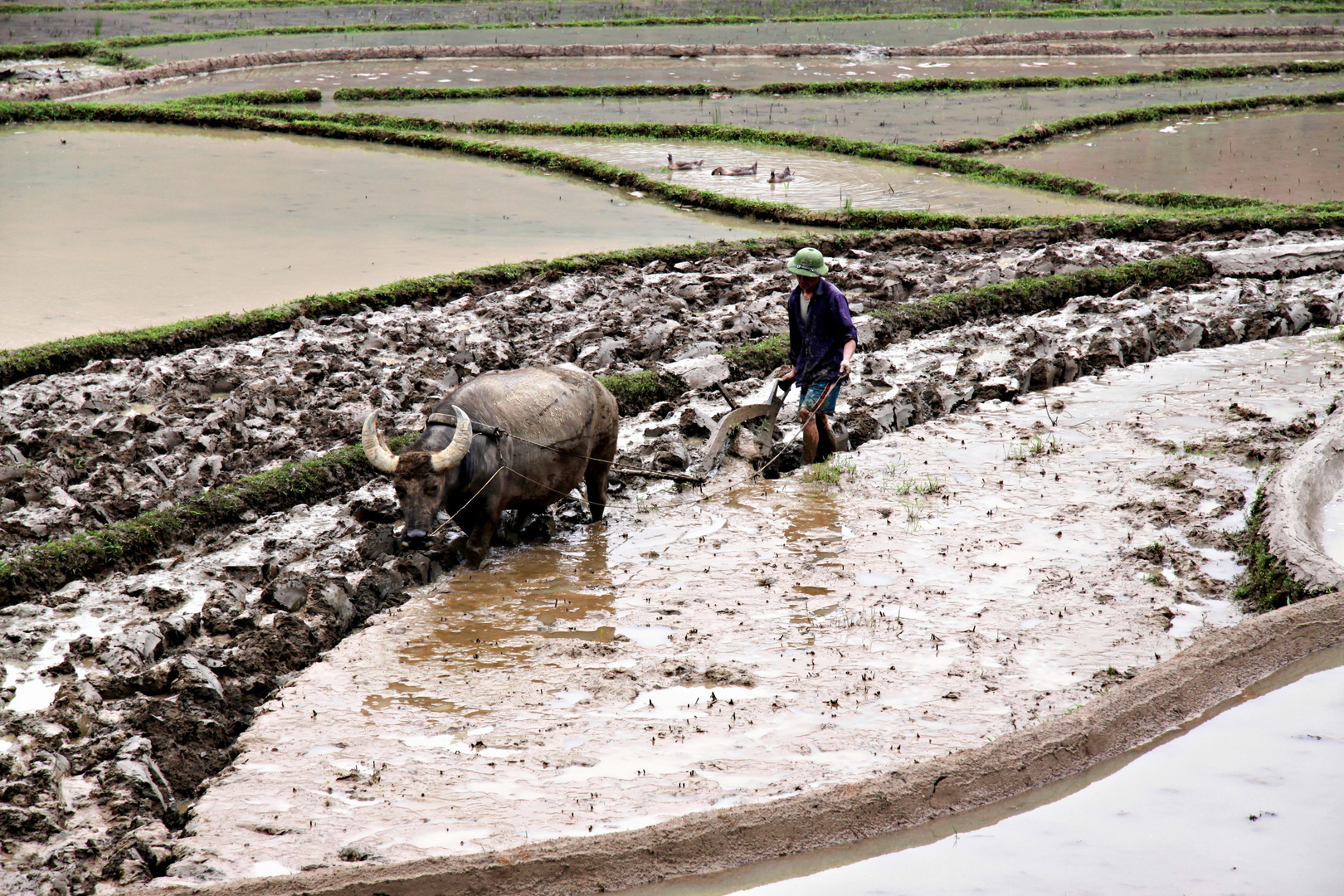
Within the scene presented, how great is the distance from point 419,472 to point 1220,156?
16.2m

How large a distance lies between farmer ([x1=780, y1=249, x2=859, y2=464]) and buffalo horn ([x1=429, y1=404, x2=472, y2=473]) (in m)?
2.39

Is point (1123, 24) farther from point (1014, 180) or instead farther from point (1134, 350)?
point (1134, 350)

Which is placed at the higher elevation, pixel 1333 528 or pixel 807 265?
pixel 807 265

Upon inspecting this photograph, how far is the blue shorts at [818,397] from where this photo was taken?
725 centimetres

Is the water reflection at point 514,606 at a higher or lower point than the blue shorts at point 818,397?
lower

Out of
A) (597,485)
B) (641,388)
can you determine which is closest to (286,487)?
(597,485)

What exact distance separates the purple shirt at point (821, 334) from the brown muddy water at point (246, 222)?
516cm

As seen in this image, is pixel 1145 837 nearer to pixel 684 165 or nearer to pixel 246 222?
pixel 246 222

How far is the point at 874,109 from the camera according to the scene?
21.5 m

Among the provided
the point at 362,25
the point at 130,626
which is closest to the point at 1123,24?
the point at 362,25

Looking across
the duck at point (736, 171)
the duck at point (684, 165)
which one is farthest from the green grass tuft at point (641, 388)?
the duck at point (684, 165)

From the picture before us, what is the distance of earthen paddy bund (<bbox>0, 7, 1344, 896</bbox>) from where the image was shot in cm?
371

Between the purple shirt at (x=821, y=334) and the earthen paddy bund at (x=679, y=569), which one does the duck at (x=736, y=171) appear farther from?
the purple shirt at (x=821, y=334)

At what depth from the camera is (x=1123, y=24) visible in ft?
101
